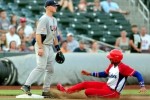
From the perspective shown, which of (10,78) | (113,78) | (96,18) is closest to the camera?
(113,78)

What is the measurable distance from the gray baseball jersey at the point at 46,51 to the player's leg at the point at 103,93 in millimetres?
1121

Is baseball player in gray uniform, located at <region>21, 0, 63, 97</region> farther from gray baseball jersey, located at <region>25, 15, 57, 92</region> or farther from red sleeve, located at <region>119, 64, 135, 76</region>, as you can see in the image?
red sleeve, located at <region>119, 64, 135, 76</region>

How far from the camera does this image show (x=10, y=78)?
50.0ft

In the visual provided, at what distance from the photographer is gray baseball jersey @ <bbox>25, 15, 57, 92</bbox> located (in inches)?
428

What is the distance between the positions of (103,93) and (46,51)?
1.49 m

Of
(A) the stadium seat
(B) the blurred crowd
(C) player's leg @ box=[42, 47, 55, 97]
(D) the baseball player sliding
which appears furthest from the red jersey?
(A) the stadium seat

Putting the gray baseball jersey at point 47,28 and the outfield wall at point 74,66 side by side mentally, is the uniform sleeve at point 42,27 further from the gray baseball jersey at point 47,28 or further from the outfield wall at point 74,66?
the outfield wall at point 74,66

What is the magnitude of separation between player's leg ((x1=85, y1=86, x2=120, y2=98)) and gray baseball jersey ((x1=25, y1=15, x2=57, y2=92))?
1.12 m

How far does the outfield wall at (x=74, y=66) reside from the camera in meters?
15.5

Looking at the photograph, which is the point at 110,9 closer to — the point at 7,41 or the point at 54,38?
the point at 7,41

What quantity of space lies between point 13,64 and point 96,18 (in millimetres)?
7825

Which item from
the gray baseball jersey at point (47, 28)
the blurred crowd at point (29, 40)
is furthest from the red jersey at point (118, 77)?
the blurred crowd at point (29, 40)

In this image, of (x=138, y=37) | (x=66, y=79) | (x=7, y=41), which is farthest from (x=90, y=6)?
(x=66, y=79)

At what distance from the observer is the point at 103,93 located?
1026 cm
